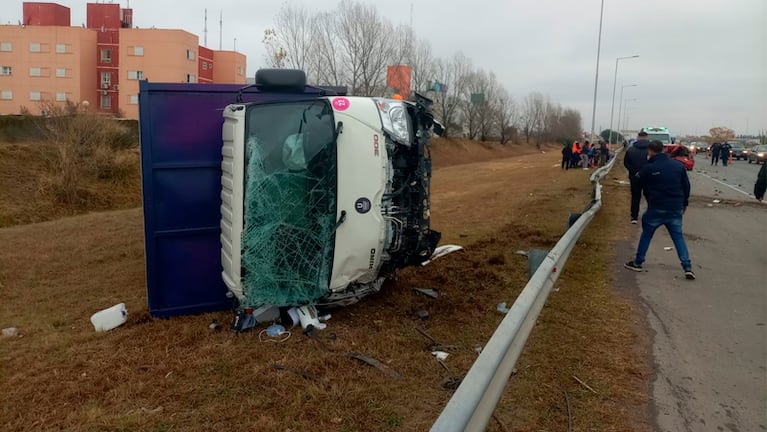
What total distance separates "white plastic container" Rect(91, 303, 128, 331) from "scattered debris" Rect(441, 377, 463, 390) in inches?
122

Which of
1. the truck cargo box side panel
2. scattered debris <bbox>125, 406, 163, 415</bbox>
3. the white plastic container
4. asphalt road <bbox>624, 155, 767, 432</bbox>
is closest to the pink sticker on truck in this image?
the truck cargo box side panel

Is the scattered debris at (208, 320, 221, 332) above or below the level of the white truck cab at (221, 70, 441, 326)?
below

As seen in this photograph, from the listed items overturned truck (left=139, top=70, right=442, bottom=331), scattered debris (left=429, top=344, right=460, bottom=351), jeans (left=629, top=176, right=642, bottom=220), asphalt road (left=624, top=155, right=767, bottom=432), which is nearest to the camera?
asphalt road (left=624, top=155, right=767, bottom=432)

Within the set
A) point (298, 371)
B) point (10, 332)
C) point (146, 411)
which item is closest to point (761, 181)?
point (298, 371)

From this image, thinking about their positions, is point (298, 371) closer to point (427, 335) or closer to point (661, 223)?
point (427, 335)

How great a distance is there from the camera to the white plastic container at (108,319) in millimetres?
4914

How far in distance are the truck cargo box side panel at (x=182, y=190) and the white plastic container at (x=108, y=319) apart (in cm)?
30

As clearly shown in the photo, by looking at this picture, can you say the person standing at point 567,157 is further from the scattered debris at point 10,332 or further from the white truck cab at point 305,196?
the scattered debris at point 10,332

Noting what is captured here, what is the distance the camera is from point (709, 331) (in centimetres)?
491

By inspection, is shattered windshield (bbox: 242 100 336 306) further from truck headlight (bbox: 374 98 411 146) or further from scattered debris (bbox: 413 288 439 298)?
scattered debris (bbox: 413 288 439 298)

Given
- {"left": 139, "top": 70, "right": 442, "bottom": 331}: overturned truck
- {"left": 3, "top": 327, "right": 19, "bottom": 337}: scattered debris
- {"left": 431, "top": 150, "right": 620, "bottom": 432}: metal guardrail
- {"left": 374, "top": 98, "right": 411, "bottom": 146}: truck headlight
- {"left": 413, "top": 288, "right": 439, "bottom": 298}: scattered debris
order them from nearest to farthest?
{"left": 431, "top": 150, "right": 620, "bottom": 432}: metal guardrail → {"left": 139, "top": 70, "right": 442, "bottom": 331}: overturned truck → {"left": 374, "top": 98, "right": 411, "bottom": 146}: truck headlight → {"left": 3, "top": 327, "right": 19, "bottom": 337}: scattered debris → {"left": 413, "top": 288, "right": 439, "bottom": 298}: scattered debris

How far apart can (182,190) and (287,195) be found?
3.78 feet

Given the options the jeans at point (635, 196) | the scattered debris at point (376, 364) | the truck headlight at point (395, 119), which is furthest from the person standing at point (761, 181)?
the scattered debris at point (376, 364)

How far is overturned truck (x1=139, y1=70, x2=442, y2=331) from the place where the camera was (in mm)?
4480
